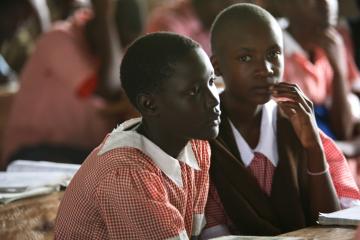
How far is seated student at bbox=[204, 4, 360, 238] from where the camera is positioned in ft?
6.90

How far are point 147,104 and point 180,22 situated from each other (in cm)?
217

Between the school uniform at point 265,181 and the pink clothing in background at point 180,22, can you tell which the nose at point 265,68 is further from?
the pink clothing in background at point 180,22

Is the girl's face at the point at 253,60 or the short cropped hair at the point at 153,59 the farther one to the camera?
the girl's face at the point at 253,60

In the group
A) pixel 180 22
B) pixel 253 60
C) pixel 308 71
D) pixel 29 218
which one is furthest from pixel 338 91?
pixel 29 218

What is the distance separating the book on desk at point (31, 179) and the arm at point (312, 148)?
66cm

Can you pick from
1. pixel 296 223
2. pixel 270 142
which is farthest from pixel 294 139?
pixel 296 223

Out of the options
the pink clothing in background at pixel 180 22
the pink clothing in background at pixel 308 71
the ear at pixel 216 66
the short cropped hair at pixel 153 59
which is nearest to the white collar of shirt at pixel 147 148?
the short cropped hair at pixel 153 59

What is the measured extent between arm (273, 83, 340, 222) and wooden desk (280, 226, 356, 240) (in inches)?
7.9

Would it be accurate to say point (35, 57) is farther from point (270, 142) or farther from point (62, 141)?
point (270, 142)

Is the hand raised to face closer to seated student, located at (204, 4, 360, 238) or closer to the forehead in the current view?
seated student, located at (204, 4, 360, 238)

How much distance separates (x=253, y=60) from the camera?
211cm

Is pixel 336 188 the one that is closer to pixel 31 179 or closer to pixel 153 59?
pixel 153 59

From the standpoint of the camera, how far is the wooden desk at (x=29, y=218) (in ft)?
7.44

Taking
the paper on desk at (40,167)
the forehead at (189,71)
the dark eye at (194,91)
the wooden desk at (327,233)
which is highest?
the forehead at (189,71)
